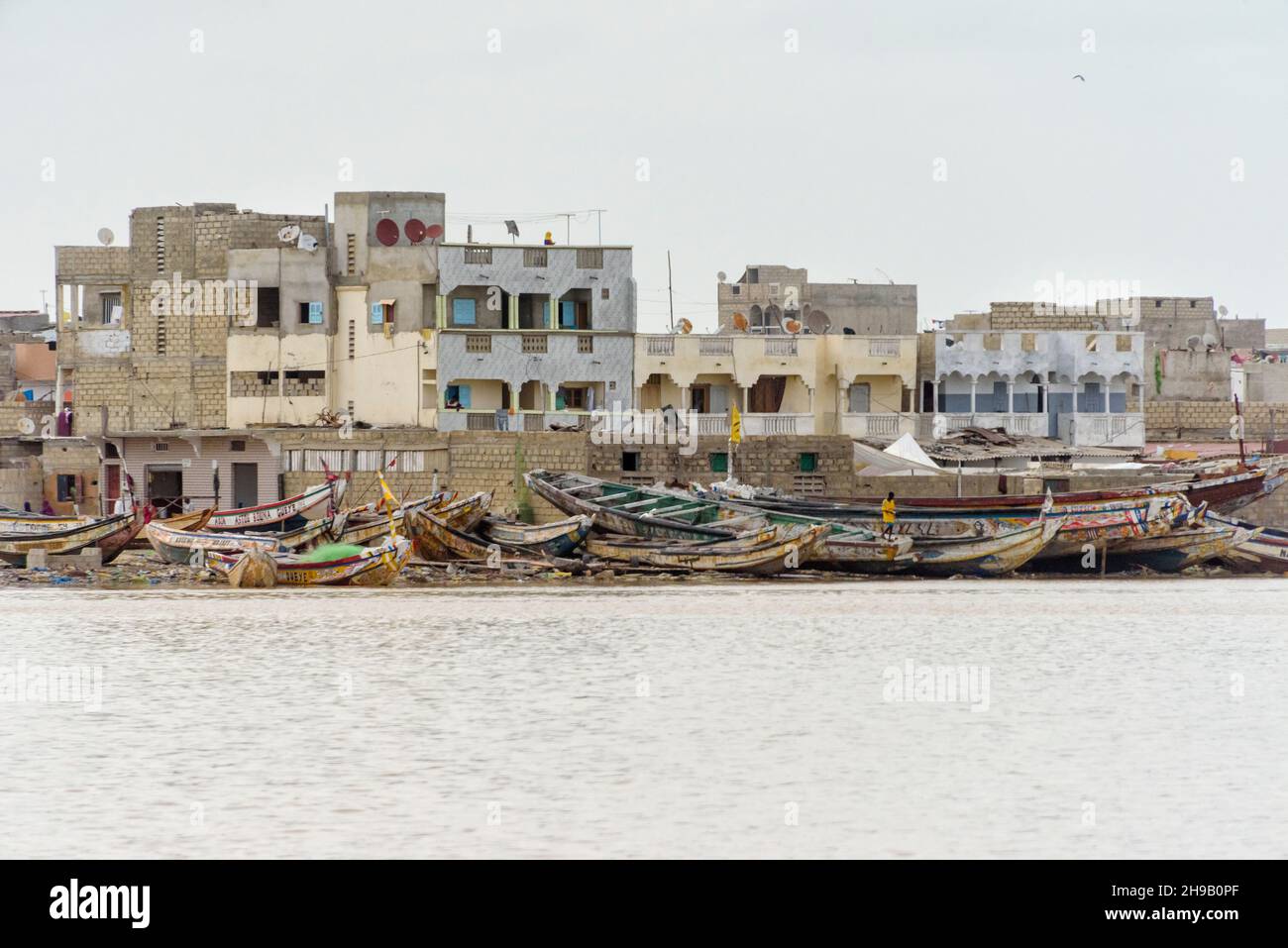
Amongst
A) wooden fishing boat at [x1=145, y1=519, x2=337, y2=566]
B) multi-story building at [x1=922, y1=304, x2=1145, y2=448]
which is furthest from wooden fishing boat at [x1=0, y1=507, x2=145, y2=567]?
multi-story building at [x1=922, y1=304, x2=1145, y2=448]

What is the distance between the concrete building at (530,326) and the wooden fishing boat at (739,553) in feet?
48.5

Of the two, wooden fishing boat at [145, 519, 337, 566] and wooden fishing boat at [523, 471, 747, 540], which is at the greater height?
wooden fishing boat at [523, 471, 747, 540]

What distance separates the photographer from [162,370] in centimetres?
5400

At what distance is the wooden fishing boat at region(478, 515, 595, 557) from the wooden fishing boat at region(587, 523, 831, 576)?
3.07 feet

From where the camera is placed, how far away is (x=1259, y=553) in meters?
40.6

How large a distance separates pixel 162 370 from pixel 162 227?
401 centimetres

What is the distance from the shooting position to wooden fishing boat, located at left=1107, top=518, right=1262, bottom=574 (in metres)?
38.3

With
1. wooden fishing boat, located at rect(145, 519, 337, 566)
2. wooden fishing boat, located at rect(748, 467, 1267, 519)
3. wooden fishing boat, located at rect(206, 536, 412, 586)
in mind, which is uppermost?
wooden fishing boat, located at rect(748, 467, 1267, 519)

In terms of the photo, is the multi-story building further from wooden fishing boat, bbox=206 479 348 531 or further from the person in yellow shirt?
wooden fishing boat, bbox=206 479 348 531

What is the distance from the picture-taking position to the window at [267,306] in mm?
52875

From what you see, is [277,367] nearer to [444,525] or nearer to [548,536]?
[444,525]

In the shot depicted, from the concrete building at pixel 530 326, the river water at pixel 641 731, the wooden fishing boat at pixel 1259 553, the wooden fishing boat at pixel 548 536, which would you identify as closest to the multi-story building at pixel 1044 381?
the concrete building at pixel 530 326

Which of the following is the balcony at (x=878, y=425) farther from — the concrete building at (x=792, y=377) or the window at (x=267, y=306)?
the window at (x=267, y=306)
